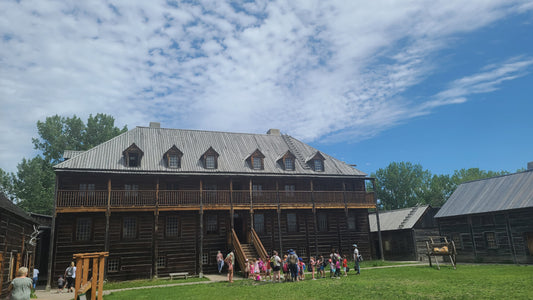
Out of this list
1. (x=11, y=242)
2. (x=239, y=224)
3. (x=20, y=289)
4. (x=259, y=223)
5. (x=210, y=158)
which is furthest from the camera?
(x=259, y=223)

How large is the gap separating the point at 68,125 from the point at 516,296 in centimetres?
5183

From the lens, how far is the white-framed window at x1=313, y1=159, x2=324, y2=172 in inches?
1359

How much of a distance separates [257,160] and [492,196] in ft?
63.0

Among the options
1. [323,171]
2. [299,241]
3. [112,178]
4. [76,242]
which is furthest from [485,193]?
[76,242]

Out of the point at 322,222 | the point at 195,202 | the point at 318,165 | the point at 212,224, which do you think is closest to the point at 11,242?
the point at 195,202

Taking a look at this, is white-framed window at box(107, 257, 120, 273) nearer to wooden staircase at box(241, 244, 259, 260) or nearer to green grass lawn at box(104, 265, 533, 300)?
wooden staircase at box(241, 244, 259, 260)

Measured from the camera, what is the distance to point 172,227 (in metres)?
29.3

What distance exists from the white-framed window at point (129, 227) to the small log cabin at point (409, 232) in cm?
2134

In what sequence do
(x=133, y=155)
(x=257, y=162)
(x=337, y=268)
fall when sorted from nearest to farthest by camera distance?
1. (x=337, y=268)
2. (x=133, y=155)
3. (x=257, y=162)

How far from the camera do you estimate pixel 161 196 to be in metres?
28.1

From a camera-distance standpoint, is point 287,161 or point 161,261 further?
point 287,161

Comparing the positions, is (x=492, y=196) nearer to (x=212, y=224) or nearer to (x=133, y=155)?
(x=212, y=224)

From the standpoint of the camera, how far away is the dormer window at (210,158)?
31.2m

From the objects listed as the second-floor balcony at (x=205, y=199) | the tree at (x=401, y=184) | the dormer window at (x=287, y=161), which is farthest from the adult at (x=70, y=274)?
the tree at (x=401, y=184)
